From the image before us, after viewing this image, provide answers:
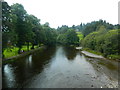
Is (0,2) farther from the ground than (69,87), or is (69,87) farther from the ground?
(0,2)

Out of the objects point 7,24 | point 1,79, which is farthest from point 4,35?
point 1,79

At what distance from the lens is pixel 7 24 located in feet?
58.0

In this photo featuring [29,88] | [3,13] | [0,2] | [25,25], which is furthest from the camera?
[25,25]

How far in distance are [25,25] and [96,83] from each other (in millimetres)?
24284

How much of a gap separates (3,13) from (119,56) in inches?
1140

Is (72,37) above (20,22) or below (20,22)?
below

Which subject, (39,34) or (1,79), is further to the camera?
(39,34)

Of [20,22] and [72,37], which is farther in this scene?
[72,37]

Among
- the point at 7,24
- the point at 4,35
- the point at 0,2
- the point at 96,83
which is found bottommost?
the point at 96,83

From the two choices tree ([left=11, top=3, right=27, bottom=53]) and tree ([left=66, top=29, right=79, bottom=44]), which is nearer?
tree ([left=11, top=3, right=27, bottom=53])

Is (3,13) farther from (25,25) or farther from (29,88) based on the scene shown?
(29,88)

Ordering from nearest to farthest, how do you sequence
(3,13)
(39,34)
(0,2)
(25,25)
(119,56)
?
(0,2) < (3,13) < (119,56) < (25,25) < (39,34)

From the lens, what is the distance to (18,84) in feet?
37.9

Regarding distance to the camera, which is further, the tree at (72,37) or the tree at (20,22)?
the tree at (72,37)
